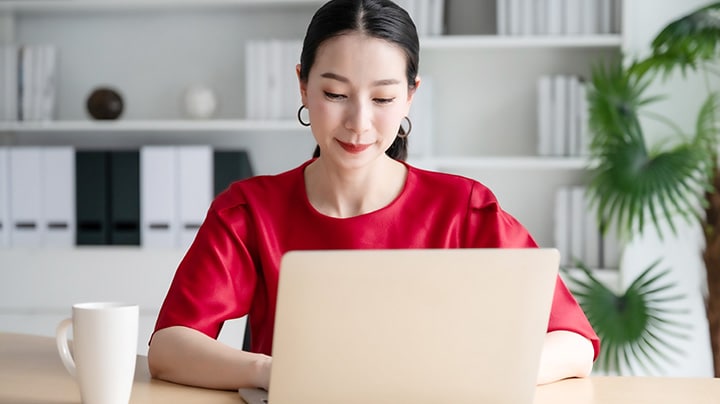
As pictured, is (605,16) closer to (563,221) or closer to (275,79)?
(563,221)

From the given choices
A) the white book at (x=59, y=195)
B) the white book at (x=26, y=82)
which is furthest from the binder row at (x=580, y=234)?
the white book at (x=26, y=82)

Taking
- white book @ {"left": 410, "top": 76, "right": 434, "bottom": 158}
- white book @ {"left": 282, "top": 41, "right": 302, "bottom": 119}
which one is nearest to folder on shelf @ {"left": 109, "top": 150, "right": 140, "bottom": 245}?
white book @ {"left": 282, "top": 41, "right": 302, "bottom": 119}

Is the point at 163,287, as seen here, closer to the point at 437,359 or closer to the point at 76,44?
the point at 76,44

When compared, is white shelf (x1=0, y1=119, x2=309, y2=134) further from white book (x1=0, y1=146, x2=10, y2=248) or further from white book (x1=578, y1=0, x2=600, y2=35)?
white book (x1=578, y1=0, x2=600, y2=35)

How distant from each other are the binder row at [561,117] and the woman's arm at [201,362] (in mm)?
1782

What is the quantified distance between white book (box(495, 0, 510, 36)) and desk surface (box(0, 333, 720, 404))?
1731mm

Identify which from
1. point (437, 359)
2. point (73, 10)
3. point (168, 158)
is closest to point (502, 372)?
point (437, 359)

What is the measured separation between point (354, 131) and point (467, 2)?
1737 mm

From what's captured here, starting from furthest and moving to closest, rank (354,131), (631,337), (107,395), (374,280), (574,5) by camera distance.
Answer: (574,5)
(631,337)
(354,131)
(107,395)
(374,280)

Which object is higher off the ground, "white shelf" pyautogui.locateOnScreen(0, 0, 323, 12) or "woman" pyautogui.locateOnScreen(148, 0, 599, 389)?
"white shelf" pyautogui.locateOnScreen(0, 0, 323, 12)

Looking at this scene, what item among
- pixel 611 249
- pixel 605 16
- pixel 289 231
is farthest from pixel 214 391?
pixel 605 16

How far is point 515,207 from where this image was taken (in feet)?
9.71

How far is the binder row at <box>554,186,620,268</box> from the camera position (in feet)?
9.20

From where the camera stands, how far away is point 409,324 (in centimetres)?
87
